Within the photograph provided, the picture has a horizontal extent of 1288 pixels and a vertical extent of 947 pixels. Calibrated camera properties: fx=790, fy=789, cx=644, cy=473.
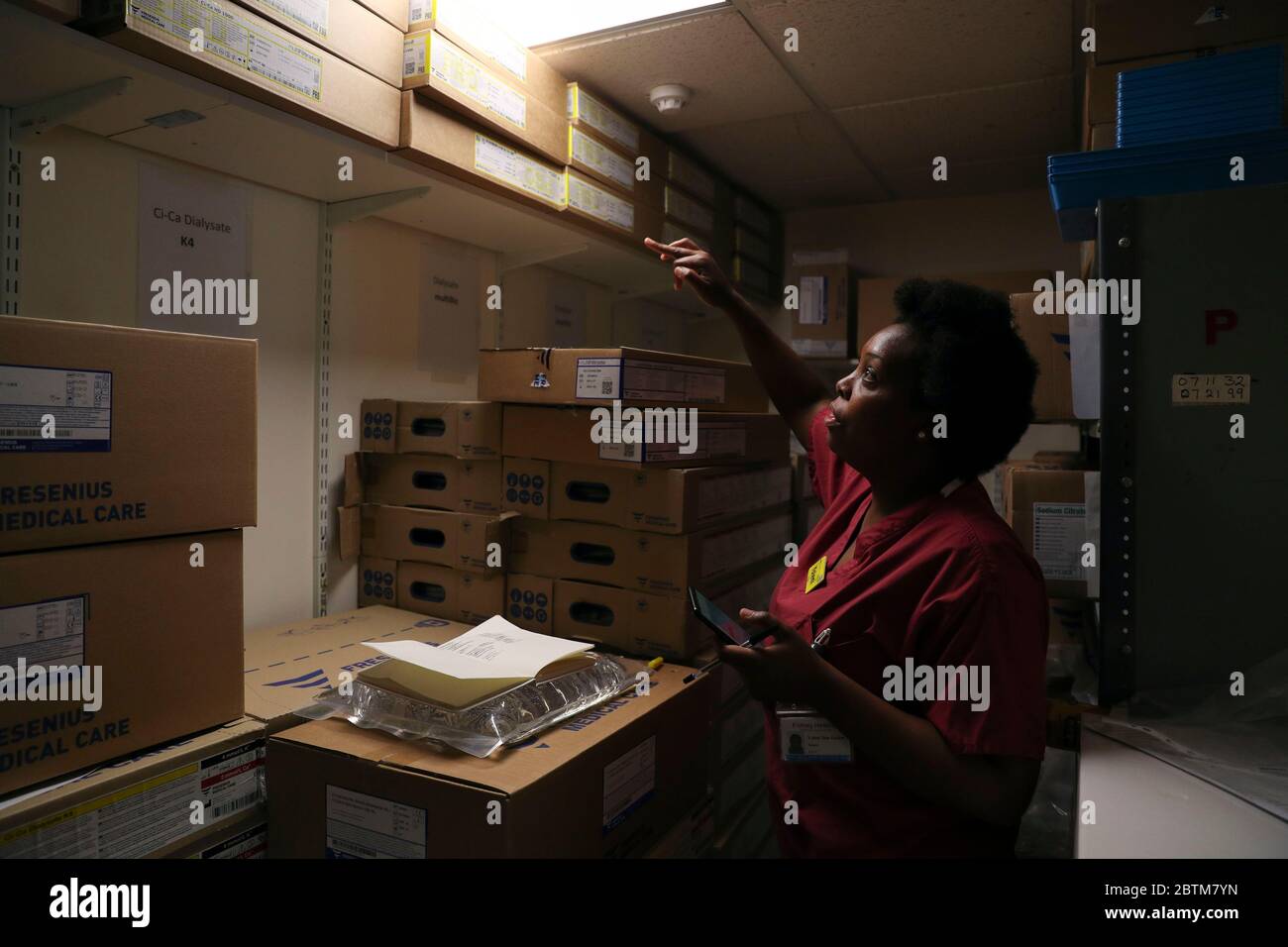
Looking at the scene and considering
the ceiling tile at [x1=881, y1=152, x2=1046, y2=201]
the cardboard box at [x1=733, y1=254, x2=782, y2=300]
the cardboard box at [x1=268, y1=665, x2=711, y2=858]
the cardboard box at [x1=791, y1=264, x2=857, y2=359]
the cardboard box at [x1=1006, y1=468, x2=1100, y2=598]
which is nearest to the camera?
the cardboard box at [x1=268, y1=665, x2=711, y2=858]

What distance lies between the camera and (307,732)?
1.21 m

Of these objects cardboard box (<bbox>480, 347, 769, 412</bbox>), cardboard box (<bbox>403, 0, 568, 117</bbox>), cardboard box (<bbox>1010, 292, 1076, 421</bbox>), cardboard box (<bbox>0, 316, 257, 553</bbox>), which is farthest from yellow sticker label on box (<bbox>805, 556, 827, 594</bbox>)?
cardboard box (<bbox>403, 0, 568, 117</bbox>)

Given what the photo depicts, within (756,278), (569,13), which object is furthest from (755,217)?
(569,13)

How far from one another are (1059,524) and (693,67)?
4.51 ft

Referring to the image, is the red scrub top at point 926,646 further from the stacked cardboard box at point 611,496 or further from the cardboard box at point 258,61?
the cardboard box at point 258,61

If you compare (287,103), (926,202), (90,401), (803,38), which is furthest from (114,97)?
(926,202)

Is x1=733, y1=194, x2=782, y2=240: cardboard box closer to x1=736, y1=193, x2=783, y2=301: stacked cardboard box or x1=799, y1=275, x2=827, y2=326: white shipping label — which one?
x1=736, y1=193, x2=783, y2=301: stacked cardboard box

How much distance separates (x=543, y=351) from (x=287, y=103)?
66 centimetres

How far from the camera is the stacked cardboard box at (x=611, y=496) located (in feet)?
5.49

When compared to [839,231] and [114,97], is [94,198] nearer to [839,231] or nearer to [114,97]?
[114,97]

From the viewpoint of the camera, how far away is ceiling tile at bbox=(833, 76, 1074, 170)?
85.4 inches

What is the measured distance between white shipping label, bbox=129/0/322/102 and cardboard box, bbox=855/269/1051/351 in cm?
213

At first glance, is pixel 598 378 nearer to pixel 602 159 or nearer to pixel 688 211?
pixel 602 159

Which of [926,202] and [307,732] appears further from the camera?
[926,202]
